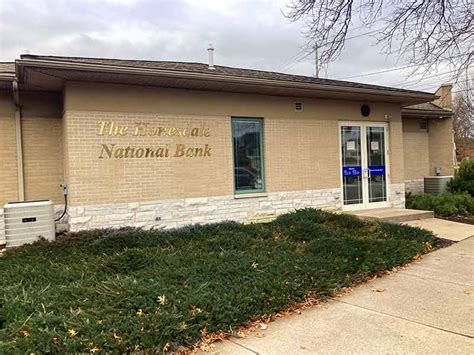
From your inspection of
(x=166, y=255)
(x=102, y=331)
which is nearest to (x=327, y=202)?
(x=166, y=255)

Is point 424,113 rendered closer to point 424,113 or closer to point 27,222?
point 424,113

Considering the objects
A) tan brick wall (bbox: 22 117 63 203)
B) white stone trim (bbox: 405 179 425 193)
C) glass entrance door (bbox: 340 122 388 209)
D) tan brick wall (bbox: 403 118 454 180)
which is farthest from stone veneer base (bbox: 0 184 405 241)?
tan brick wall (bbox: 403 118 454 180)

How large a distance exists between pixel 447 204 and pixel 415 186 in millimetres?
3277

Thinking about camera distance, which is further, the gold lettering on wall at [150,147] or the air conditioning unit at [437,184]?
the air conditioning unit at [437,184]

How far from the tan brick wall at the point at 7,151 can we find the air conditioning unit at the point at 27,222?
0.77m

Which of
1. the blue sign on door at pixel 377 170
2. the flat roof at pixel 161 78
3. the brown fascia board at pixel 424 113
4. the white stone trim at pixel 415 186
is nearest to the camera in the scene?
the flat roof at pixel 161 78

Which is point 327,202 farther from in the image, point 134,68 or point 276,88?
point 134,68

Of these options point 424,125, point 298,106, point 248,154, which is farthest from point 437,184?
point 248,154

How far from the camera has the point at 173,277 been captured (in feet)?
16.5

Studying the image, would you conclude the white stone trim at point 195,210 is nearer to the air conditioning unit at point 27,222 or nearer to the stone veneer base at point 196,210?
the stone veneer base at point 196,210

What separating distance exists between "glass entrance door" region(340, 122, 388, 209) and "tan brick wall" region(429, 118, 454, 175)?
4593 millimetres

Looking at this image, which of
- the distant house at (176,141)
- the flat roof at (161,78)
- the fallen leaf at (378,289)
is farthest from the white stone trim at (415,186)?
the fallen leaf at (378,289)

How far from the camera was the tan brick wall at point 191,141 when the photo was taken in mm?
7625

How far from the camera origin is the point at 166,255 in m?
6.08
